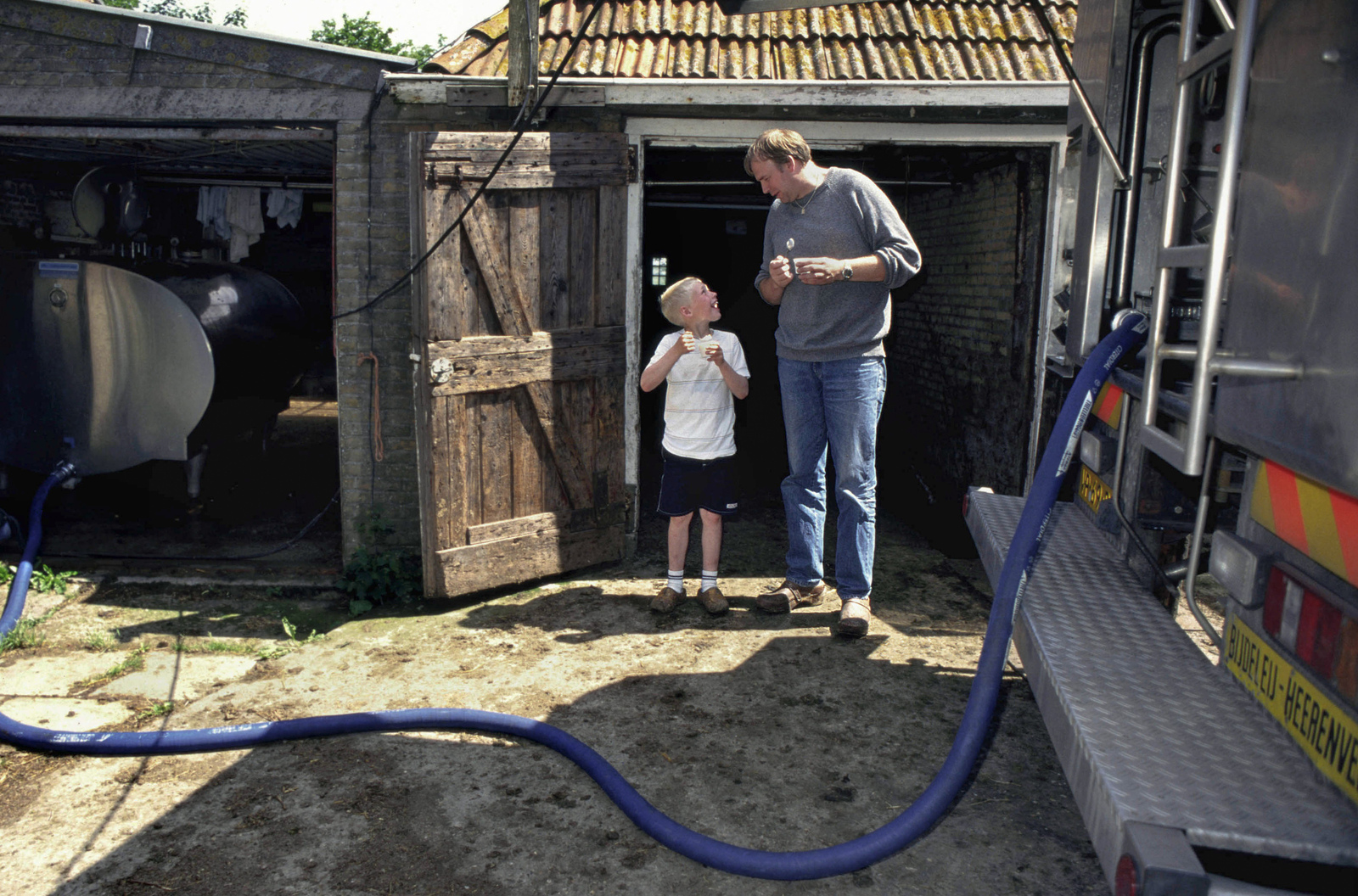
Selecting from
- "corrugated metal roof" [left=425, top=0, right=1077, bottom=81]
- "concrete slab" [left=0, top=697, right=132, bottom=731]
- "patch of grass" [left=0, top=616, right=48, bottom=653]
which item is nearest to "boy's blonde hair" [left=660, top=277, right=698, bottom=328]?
"corrugated metal roof" [left=425, top=0, right=1077, bottom=81]

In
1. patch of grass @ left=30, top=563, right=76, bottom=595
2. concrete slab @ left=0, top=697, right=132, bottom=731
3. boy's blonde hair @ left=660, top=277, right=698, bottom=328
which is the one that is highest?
boy's blonde hair @ left=660, top=277, right=698, bottom=328

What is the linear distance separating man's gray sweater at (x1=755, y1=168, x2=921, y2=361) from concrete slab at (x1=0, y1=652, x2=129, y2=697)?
363 centimetres

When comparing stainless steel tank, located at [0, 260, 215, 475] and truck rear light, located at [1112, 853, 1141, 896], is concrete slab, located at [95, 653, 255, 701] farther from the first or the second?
truck rear light, located at [1112, 853, 1141, 896]

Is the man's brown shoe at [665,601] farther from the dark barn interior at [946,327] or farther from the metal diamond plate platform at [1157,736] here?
the dark barn interior at [946,327]

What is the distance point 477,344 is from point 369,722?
2050mm

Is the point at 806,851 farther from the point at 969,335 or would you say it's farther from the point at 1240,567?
the point at 969,335

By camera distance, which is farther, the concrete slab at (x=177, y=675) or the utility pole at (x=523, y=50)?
the utility pole at (x=523, y=50)

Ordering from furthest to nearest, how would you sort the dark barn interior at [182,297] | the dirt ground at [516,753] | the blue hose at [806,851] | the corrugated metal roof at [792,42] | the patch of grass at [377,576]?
the dark barn interior at [182,297], the corrugated metal roof at [792,42], the patch of grass at [377,576], the dirt ground at [516,753], the blue hose at [806,851]

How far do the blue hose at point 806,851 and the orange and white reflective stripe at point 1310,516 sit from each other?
90 centimetres

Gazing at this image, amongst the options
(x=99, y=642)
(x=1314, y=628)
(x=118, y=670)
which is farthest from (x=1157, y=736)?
(x=99, y=642)

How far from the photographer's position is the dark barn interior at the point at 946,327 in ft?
20.2

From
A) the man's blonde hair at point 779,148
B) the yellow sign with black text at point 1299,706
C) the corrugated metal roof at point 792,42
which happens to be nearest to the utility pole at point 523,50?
Answer: the corrugated metal roof at point 792,42

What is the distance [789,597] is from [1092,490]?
1659 millimetres

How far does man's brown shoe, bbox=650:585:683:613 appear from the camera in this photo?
16.3 ft
